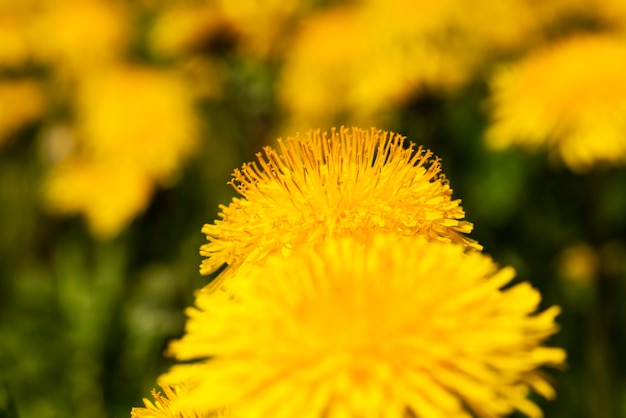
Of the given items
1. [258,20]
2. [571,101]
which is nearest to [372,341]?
[571,101]

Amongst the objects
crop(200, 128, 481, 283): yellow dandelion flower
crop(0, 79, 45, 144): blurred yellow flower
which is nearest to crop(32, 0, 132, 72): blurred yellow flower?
crop(0, 79, 45, 144): blurred yellow flower

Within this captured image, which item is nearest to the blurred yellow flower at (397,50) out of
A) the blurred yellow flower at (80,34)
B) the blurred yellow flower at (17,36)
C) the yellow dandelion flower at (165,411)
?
the blurred yellow flower at (80,34)

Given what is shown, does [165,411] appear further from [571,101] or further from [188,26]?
[188,26]

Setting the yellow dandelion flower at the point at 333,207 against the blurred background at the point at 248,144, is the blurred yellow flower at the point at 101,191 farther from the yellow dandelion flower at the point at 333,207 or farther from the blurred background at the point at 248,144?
the yellow dandelion flower at the point at 333,207

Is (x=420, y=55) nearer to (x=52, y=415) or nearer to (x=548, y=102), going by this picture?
(x=548, y=102)

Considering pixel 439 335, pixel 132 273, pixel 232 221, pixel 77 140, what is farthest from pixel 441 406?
pixel 77 140
